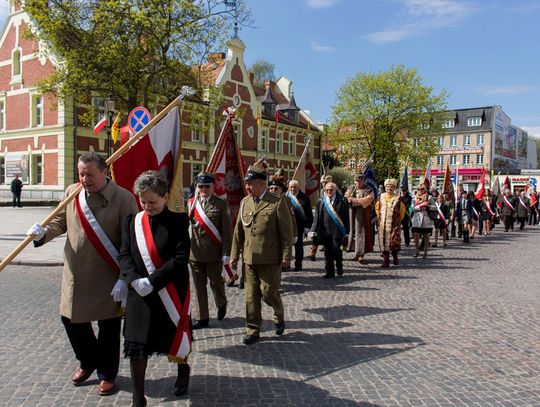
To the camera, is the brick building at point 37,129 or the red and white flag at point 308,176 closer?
the red and white flag at point 308,176

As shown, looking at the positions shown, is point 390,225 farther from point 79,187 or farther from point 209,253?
point 79,187

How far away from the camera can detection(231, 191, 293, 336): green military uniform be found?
18.7 ft

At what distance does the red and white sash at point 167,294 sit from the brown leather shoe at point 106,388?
0.68m

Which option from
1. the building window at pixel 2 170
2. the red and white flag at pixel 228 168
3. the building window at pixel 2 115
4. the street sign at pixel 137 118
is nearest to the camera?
the red and white flag at pixel 228 168

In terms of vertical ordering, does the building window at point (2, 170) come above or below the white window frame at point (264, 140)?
below

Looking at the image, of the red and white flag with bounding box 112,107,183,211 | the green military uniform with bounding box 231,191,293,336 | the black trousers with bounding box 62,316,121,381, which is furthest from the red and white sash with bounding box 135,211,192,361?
the green military uniform with bounding box 231,191,293,336

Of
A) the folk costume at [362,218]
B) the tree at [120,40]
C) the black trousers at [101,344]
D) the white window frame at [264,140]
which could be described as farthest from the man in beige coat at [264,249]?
the white window frame at [264,140]

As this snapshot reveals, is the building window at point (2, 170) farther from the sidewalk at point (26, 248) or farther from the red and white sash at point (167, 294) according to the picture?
the red and white sash at point (167, 294)

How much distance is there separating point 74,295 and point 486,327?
490 centimetres

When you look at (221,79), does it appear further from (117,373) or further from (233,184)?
(117,373)

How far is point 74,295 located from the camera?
419 centimetres

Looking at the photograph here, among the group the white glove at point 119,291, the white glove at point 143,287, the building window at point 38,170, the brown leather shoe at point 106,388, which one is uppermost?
the building window at point 38,170

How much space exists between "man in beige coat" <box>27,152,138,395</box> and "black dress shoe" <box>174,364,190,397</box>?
0.53m

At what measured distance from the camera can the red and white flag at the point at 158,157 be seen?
5.04m
